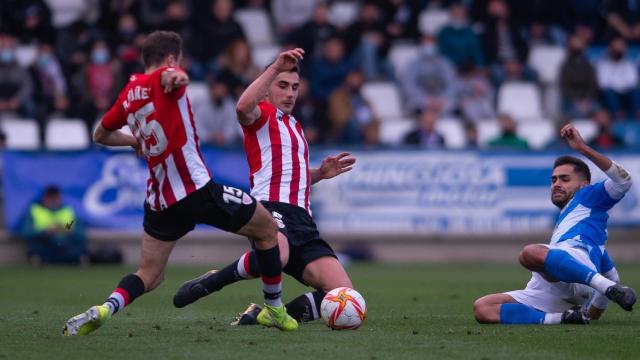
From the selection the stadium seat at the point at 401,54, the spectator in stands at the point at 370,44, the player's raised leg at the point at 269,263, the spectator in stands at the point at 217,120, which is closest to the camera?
the player's raised leg at the point at 269,263

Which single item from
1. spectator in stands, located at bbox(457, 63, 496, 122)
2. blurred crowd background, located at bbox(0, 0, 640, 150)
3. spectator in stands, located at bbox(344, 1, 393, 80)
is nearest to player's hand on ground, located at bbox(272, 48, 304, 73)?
blurred crowd background, located at bbox(0, 0, 640, 150)

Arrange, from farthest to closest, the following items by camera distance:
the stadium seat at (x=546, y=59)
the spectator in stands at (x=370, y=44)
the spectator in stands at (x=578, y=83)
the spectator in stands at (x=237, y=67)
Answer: the stadium seat at (x=546, y=59) < the spectator in stands at (x=370, y=44) < the spectator in stands at (x=578, y=83) < the spectator in stands at (x=237, y=67)

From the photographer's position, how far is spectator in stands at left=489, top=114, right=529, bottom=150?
20375mm

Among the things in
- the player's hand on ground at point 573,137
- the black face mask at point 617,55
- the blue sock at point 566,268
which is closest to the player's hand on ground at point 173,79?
the player's hand on ground at point 573,137

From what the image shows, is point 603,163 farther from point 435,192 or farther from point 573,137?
point 435,192

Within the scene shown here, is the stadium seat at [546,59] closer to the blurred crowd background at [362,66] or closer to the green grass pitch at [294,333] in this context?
the blurred crowd background at [362,66]

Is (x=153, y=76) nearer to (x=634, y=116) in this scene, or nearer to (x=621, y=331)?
(x=621, y=331)

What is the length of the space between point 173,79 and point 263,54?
46.3 ft

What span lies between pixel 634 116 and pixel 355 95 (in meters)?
5.10

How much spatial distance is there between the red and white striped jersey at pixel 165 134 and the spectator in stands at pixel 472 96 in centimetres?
1355

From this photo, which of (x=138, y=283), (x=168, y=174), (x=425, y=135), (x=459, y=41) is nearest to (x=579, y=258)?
(x=168, y=174)

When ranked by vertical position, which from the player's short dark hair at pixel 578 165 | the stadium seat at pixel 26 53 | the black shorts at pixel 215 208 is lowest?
the black shorts at pixel 215 208

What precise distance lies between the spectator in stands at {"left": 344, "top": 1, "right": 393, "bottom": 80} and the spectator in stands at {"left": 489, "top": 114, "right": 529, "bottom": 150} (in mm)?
2867

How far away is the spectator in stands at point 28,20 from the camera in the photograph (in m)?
21.8
